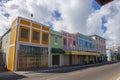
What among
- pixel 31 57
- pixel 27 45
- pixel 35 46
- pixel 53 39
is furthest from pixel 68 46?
pixel 27 45

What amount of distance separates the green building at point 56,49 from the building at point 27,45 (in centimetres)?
133

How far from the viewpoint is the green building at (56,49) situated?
2864 centimetres

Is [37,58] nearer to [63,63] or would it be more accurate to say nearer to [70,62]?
[63,63]

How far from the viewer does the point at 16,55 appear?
21.7 m

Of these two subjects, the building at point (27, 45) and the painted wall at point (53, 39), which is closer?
the building at point (27, 45)

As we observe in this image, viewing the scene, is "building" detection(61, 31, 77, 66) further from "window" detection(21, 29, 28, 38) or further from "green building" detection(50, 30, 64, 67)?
"window" detection(21, 29, 28, 38)

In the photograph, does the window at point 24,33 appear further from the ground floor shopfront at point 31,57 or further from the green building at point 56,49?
the green building at point 56,49

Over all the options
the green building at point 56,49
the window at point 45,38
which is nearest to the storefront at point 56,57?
the green building at point 56,49

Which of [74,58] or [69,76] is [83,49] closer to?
[74,58]

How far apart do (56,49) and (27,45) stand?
744 centimetres

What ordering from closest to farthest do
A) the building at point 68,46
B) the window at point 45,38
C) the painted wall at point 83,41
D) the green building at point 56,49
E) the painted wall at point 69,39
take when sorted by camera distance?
1. the window at point 45,38
2. the green building at point 56,49
3. the building at point 68,46
4. the painted wall at point 69,39
5. the painted wall at point 83,41

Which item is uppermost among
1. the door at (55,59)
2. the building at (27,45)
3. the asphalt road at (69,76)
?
the building at (27,45)

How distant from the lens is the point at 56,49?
29.2 m

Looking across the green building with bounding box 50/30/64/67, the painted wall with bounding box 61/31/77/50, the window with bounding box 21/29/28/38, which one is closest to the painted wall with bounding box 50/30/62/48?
the green building with bounding box 50/30/64/67
